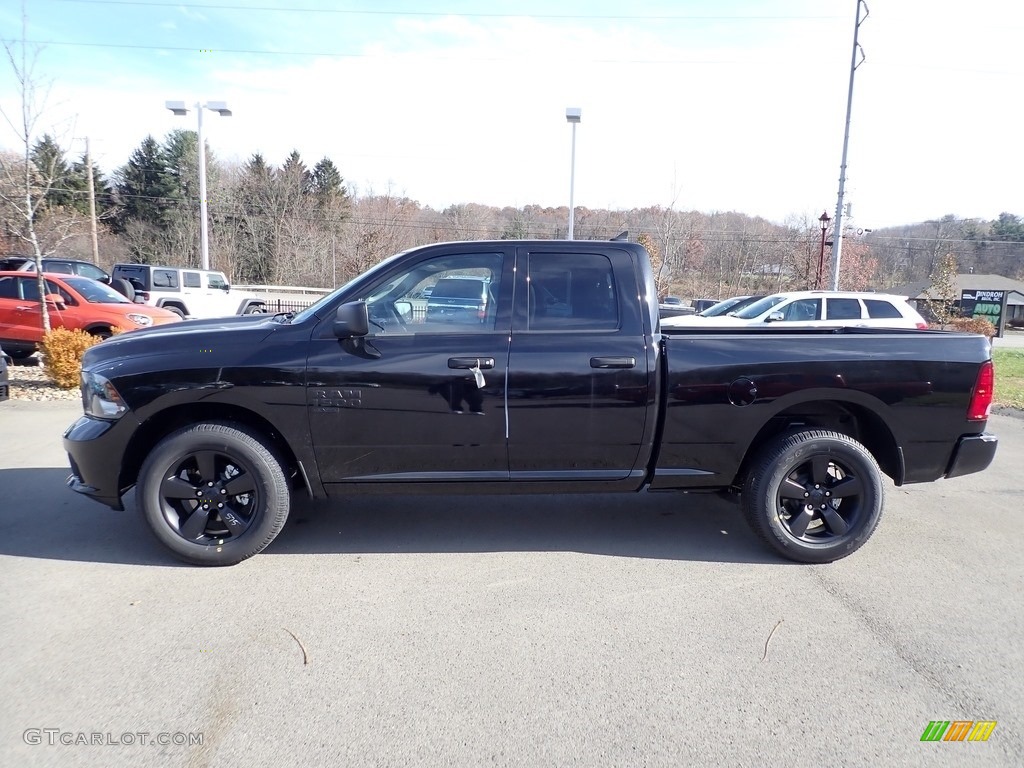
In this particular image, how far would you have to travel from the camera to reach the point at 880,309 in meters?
12.2

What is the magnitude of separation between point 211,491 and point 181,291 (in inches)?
702

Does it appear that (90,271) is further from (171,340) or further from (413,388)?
(413,388)

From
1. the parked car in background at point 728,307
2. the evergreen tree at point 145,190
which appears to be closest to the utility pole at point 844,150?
the parked car in background at point 728,307

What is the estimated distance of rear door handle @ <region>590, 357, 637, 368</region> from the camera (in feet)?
12.8

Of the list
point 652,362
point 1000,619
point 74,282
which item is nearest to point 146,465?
point 652,362

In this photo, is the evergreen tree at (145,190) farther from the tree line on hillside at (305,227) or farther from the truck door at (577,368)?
the truck door at (577,368)

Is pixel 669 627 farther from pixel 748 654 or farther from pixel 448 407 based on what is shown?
pixel 448 407

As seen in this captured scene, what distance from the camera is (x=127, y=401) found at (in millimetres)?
3773

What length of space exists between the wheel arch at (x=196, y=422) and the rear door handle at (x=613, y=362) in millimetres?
1900

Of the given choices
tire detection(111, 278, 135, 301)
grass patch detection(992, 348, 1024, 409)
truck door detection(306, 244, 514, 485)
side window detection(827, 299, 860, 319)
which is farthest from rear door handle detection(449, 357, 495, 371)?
tire detection(111, 278, 135, 301)

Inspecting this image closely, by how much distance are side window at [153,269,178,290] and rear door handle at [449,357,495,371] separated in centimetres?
1879

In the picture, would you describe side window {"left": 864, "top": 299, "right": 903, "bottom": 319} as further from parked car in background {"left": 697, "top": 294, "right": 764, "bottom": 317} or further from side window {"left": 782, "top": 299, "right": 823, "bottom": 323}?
parked car in background {"left": 697, "top": 294, "right": 764, "bottom": 317}

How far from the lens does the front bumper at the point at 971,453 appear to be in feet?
13.5

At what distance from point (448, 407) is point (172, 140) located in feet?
170
